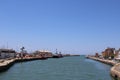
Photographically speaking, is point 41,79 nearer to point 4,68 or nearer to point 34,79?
point 34,79

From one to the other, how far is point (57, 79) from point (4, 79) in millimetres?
8179

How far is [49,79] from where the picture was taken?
4400 cm

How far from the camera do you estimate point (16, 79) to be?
43.9m

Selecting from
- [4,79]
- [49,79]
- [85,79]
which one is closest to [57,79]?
[49,79]

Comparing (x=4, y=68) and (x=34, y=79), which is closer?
(x=34, y=79)

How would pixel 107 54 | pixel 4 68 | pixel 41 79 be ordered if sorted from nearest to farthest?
pixel 41 79
pixel 4 68
pixel 107 54

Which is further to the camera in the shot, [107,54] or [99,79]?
[107,54]

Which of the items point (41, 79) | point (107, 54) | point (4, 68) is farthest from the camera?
point (107, 54)

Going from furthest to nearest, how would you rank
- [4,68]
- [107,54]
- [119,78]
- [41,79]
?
[107,54] → [4,68] → [41,79] → [119,78]

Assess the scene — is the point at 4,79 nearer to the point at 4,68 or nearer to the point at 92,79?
the point at 92,79

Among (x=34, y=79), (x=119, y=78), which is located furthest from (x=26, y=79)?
(x=119, y=78)

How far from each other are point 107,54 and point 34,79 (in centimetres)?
12298

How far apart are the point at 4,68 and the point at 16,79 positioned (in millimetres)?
19278

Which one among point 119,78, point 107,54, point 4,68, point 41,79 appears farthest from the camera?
point 107,54
